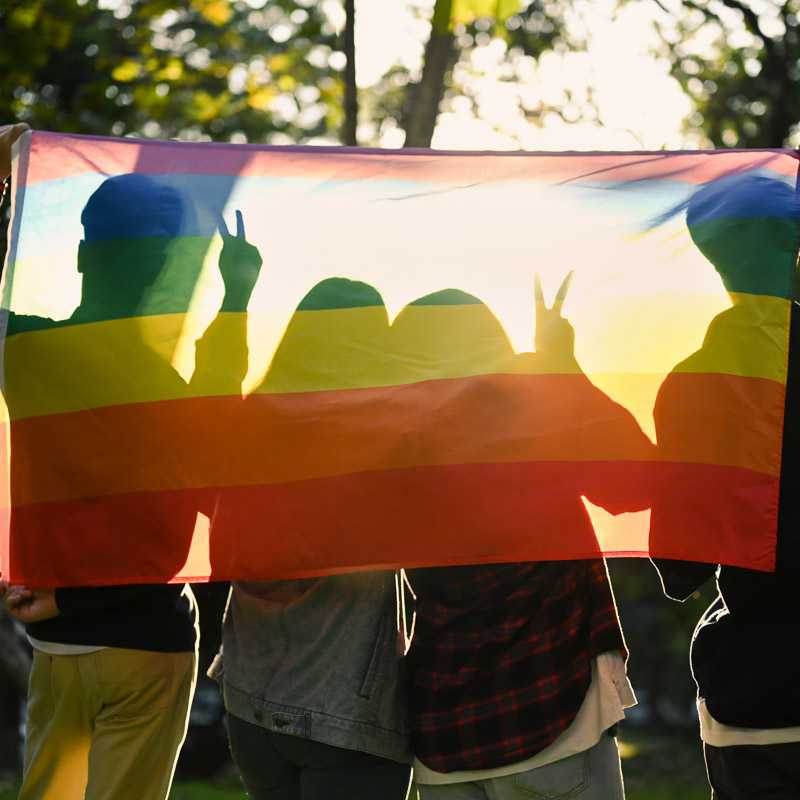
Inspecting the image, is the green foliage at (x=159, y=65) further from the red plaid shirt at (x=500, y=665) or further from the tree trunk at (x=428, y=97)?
the red plaid shirt at (x=500, y=665)

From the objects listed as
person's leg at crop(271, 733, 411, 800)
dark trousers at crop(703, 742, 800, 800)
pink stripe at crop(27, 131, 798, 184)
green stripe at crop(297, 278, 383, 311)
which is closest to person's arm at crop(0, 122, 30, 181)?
pink stripe at crop(27, 131, 798, 184)

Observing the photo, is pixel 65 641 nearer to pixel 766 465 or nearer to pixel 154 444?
pixel 154 444

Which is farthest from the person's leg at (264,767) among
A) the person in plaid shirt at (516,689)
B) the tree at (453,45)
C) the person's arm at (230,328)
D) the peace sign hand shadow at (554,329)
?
the tree at (453,45)

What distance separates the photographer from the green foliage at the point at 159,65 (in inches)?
343

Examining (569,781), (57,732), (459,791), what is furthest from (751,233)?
(57,732)

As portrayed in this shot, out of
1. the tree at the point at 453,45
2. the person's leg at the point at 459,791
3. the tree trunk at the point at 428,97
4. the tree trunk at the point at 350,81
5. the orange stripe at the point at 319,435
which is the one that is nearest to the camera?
the person's leg at the point at 459,791

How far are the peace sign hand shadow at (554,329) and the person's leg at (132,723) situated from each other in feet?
4.82

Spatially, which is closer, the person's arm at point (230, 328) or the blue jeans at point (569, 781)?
the blue jeans at point (569, 781)

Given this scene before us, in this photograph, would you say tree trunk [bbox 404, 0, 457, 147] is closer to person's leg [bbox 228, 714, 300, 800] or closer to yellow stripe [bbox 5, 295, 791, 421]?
yellow stripe [bbox 5, 295, 791, 421]

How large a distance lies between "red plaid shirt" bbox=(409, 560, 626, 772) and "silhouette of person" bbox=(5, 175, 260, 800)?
0.88m

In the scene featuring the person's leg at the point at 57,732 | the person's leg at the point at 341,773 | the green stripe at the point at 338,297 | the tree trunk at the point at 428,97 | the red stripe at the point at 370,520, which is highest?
the green stripe at the point at 338,297

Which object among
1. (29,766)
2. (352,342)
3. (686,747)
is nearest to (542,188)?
(352,342)

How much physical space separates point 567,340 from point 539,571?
731 mm

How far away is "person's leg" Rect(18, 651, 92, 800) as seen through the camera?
12.4 ft
